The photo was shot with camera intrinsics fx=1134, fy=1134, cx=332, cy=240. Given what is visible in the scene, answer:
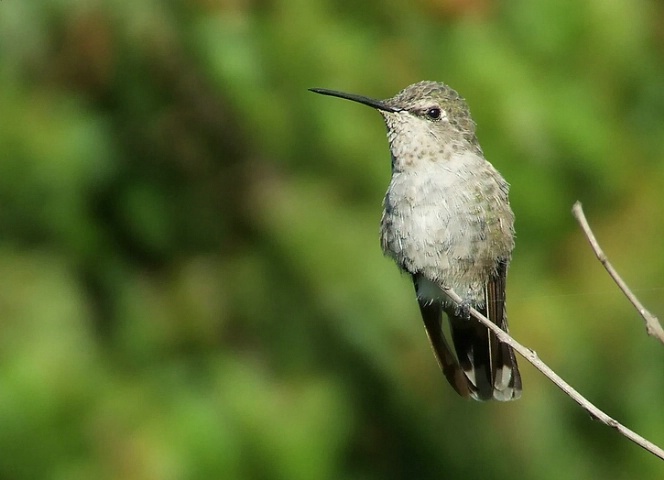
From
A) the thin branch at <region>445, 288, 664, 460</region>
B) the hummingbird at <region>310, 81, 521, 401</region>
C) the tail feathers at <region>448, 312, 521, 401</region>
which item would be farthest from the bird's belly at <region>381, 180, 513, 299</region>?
the thin branch at <region>445, 288, 664, 460</region>

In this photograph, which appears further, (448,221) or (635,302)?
(448,221)

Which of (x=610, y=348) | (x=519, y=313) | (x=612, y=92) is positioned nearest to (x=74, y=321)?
(x=519, y=313)

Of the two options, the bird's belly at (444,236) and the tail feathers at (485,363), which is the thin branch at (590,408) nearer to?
the bird's belly at (444,236)

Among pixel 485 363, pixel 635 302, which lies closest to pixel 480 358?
pixel 485 363

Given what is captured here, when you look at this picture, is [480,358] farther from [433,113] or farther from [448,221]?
[433,113]

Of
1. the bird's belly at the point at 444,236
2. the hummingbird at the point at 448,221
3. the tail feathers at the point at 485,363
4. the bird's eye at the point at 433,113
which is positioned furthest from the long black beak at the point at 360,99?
the tail feathers at the point at 485,363

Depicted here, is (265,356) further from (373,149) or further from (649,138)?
(649,138)
